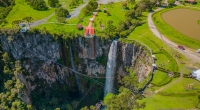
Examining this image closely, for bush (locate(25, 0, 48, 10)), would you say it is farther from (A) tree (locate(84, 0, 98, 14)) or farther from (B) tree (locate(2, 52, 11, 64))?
(B) tree (locate(2, 52, 11, 64))

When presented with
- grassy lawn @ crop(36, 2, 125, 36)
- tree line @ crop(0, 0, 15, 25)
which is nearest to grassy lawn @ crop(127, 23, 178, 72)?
grassy lawn @ crop(36, 2, 125, 36)

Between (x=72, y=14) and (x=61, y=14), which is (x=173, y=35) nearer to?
(x=72, y=14)

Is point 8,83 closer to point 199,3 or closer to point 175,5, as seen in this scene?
point 175,5

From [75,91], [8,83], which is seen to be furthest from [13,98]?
[75,91]

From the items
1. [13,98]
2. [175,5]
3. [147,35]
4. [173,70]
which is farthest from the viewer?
[175,5]

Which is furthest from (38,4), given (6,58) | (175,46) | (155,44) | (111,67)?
(175,46)

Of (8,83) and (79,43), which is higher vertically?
(79,43)

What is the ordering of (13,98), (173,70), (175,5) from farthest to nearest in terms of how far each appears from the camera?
1. (175,5)
2. (13,98)
3. (173,70)

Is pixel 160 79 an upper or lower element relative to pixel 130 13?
lower
